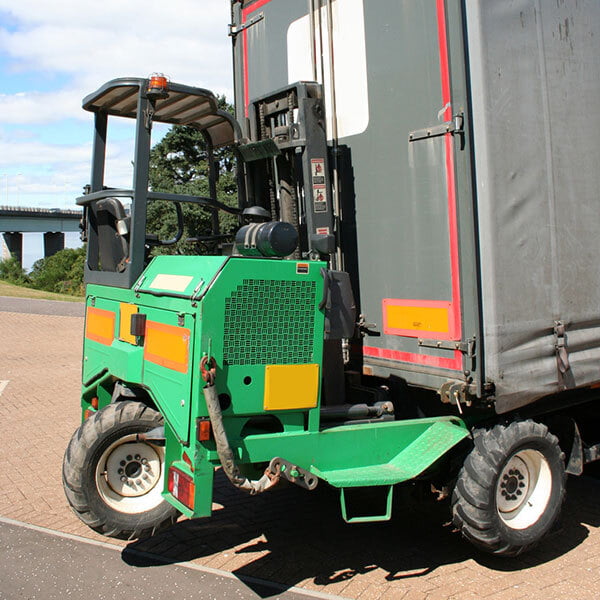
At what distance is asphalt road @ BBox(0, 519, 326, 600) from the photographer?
4.22m

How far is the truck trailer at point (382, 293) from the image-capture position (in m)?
4.09

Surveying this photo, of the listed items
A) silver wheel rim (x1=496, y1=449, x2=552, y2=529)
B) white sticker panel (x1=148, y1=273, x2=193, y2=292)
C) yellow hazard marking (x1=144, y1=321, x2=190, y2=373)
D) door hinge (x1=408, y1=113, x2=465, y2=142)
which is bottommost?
silver wheel rim (x1=496, y1=449, x2=552, y2=529)

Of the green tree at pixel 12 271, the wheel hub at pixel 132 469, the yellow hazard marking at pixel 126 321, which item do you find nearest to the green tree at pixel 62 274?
the green tree at pixel 12 271

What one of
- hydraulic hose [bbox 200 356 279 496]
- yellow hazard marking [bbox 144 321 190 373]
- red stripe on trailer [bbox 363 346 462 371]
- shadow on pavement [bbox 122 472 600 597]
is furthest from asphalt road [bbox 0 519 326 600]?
red stripe on trailer [bbox 363 346 462 371]

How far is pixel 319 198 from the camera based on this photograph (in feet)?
15.8

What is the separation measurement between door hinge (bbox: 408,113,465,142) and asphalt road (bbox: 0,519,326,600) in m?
2.88

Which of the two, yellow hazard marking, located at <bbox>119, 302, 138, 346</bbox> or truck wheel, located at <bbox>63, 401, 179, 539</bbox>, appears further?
yellow hazard marking, located at <bbox>119, 302, 138, 346</bbox>

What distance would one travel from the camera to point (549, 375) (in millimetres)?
4660

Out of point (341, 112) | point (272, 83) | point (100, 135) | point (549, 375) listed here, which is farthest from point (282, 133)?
point (549, 375)

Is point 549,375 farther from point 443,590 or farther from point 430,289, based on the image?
point 443,590

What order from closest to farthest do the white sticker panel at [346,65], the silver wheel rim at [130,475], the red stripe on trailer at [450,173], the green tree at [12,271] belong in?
the red stripe on trailer at [450,173], the silver wheel rim at [130,475], the white sticker panel at [346,65], the green tree at [12,271]

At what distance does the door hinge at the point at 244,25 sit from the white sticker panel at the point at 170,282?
104 inches

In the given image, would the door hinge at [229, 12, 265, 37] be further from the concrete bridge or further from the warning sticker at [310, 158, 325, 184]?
the concrete bridge

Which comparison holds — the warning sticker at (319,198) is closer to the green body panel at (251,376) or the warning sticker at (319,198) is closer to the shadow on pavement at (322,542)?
the green body panel at (251,376)
